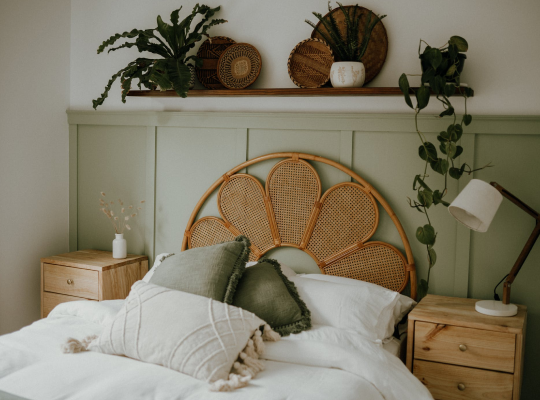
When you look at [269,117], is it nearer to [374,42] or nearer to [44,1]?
[374,42]

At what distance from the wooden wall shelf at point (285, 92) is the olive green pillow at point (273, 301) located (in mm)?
875

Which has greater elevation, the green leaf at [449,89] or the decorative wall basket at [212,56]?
the decorative wall basket at [212,56]

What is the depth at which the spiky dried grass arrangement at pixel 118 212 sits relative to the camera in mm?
3129

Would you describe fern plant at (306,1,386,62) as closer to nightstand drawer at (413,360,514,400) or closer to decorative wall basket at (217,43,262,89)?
decorative wall basket at (217,43,262,89)

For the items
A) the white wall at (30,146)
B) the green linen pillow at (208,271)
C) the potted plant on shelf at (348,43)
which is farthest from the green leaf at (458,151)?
the white wall at (30,146)

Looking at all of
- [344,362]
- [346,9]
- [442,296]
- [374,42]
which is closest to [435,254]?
[442,296]

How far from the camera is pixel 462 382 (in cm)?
212

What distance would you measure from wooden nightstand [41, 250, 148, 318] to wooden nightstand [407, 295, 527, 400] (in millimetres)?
1593

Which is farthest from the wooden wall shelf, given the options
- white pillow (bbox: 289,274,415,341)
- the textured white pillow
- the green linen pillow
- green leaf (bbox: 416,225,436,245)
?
the textured white pillow

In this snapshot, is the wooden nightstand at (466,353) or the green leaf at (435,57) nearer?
the wooden nightstand at (466,353)

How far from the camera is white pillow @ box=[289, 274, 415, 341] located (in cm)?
215

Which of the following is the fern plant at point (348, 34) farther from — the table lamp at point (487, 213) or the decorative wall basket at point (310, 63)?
the table lamp at point (487, 213)

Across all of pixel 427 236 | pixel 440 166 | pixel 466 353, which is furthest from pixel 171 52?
pixel 466 353

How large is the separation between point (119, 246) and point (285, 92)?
1.29 m
